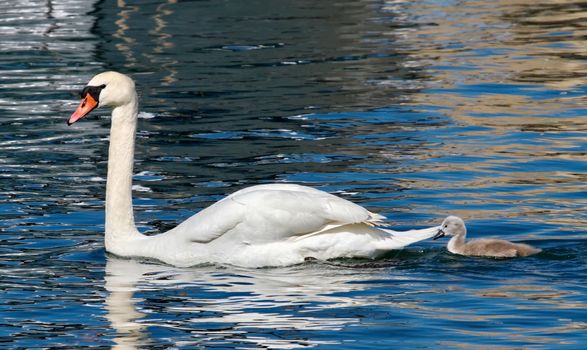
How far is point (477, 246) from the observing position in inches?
407

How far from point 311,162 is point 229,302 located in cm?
A: 529

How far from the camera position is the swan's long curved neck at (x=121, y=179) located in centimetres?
1092

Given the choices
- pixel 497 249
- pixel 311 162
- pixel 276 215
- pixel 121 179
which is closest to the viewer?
pixel 276 215

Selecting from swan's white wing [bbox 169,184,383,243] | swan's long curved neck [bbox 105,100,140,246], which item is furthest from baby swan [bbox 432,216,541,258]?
swan's long curved neck [bbox 105,100,140,246]

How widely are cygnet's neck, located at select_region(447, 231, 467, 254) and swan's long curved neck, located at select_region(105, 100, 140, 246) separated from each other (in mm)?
2384

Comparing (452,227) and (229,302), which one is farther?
(452,227)

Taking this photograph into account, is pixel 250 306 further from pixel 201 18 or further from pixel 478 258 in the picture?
pixel 201 18

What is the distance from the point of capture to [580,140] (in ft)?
50.0

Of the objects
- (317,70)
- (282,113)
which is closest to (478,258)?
(282,113)

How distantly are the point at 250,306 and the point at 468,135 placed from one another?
23.5 feet

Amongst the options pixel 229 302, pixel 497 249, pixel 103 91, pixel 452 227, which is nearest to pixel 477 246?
pixel 497 249

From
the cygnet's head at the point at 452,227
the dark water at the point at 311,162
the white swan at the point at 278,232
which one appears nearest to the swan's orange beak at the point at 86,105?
the dark water at the point at 311,162

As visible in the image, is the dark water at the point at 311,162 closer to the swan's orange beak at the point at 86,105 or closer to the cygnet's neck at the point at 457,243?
the cygnet's neck at the point at 457,243

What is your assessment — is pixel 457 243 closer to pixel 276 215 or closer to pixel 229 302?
pixel 276 215
